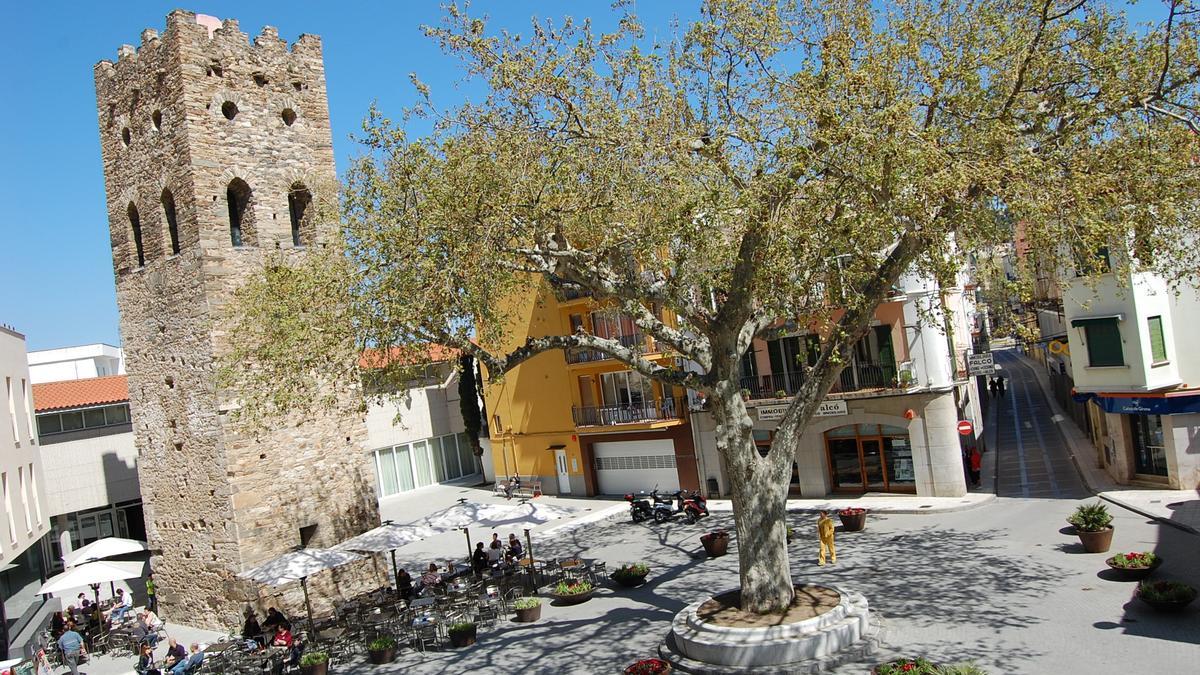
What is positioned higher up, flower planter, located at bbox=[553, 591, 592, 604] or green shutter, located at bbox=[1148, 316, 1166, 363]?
green shutter, located at bbox=[1148, 316, 1166, 363]

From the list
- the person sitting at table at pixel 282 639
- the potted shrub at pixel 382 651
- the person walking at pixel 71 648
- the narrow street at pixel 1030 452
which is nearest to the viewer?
the potted shrub at pixel 382 651

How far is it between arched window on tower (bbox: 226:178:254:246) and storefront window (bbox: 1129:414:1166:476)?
2328 cm

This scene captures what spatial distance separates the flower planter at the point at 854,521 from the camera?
68.8ft

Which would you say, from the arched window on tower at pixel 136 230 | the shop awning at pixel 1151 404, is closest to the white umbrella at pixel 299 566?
the arched window on tower at pixel 136 230

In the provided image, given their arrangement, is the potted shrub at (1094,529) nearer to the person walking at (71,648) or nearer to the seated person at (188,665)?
the seated person at (188,665)

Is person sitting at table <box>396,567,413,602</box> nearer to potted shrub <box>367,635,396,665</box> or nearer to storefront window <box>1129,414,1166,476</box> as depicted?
potted shrub <box>367,635,396,665</box>

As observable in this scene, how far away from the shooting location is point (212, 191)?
20797mm

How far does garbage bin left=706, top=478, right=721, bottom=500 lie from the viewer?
2870 centimetres

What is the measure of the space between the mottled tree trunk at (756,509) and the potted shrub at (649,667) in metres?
2.00

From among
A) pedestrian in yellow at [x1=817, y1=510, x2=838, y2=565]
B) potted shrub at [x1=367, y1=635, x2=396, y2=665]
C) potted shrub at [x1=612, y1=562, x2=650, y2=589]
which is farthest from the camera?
potted shrub at [x1=612, y1=562, x2=650, y2=589]

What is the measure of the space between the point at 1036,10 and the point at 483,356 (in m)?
10.1

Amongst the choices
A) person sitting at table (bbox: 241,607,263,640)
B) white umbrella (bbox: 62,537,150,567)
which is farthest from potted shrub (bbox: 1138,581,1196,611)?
white umbrella (bbox: 62,537,150,567)

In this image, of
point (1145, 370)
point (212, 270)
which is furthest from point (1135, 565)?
point (212, 270)

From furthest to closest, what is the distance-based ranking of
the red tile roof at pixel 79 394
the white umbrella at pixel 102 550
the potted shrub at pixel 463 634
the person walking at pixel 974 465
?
the red tile roof at pixel 79 394, the person walking at pixel 974 465, the white umbrella at pixel 102 550, the potted shrub at pixel 463 634
